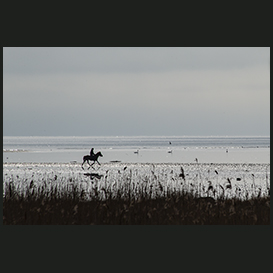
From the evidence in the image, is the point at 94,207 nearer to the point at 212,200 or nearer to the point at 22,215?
the point at 22,215

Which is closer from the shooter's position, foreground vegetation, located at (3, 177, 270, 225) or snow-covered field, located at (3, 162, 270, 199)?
foreground vegetation, located at (3, 177, 270, 225)

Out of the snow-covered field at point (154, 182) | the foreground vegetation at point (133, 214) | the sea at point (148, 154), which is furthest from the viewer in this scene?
the sea at point (148, 154)

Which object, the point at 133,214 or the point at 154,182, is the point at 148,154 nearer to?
the point at 154,182

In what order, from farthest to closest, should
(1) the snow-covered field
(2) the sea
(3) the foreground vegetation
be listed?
(2) the sea → (1) the snow-covered field → (3) the foreground vegetation

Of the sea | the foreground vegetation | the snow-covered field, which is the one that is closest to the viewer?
the foreground vegetation

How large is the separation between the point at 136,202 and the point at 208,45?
14.4 feet

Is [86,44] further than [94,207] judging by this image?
No

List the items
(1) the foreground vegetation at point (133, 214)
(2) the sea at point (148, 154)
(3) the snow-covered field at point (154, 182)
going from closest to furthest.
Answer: (1) the foreground vegetation at point (133, 214), (3) the snow-covered field at point (154, 182), (2) the sea at point (148, 154)

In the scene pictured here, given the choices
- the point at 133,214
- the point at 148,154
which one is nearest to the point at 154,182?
the point at 133,214

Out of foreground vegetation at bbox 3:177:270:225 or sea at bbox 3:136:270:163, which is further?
sea at bbox 3:136:270:163

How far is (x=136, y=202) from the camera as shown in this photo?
13289 mm

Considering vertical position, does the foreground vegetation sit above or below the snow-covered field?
below

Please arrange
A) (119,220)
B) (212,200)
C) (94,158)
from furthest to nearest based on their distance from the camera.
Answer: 1. (94,158)
2. (212,200)
3. (119,220)

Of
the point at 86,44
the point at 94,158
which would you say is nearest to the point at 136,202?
the point at 86,44
